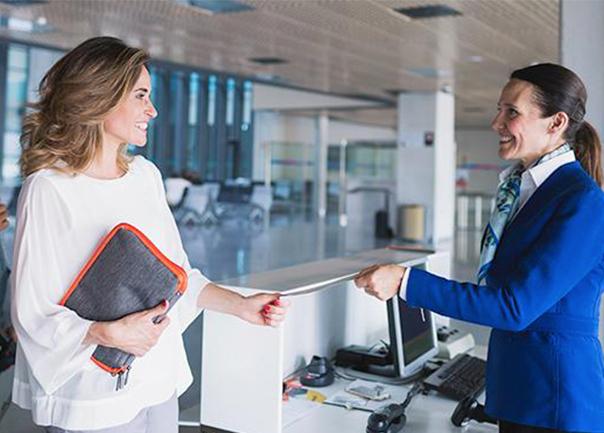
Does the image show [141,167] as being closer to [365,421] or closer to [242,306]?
[242,306]

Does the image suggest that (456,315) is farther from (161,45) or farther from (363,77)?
(363,77)

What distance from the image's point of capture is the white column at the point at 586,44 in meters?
3.28

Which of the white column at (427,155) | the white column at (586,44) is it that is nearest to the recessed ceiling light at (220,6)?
the white column at (586,44)

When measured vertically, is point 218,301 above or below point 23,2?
below

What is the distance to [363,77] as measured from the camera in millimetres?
13109

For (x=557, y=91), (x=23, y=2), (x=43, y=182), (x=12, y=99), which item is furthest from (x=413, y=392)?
(x=12, y=99)

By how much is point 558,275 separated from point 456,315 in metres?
0.24

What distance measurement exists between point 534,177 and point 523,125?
0.42 ft

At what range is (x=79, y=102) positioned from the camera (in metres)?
1.58

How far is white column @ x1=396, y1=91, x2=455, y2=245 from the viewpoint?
1468 cm

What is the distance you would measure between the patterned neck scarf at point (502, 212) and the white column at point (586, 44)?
1.67 m

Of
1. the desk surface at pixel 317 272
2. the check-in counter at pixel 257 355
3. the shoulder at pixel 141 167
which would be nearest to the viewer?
the shoulder at pixel 141 167

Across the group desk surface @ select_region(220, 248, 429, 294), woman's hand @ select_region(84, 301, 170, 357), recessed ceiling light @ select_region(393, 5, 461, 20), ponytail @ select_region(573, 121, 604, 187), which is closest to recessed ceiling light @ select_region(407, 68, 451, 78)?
recessed ceiling light @ select_region(393, 5, 461, 20)

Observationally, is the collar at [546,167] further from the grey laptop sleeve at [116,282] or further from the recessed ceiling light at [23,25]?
the recessed ceiling light at [23,25]
